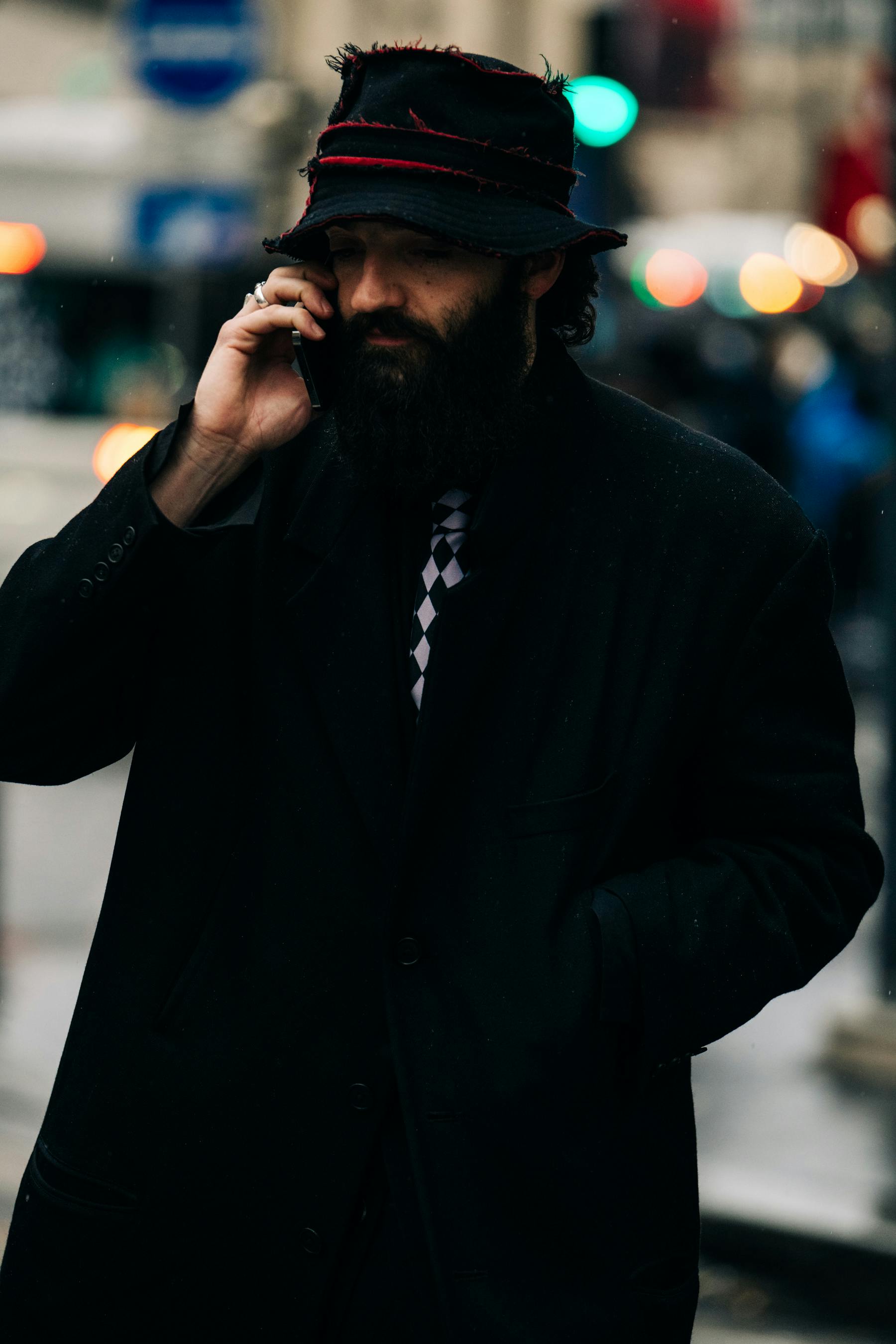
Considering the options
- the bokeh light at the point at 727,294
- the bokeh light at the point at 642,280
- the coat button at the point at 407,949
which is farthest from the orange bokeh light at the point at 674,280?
the coat button at the point at 407,949

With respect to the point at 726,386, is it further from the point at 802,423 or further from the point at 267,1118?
the point at 267,1118

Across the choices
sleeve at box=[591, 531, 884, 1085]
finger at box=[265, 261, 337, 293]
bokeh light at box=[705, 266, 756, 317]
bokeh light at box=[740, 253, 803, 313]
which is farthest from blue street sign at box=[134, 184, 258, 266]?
bokeh light at box=[705, 266, 756, 317]

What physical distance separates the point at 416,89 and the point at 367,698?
27.2 inches

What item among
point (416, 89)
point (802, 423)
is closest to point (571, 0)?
point (802, 423)

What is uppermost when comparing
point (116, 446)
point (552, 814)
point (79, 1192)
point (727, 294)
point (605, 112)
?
point (605, 112)

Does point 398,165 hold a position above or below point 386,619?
above

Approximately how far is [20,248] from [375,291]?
9155mm

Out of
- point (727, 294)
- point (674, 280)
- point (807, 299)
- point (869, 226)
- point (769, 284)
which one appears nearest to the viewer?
point (869, 226)

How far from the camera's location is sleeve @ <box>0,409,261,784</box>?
2.02 metres

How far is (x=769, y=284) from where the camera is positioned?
2033 cm

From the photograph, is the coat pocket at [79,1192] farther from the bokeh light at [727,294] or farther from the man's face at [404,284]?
the bokeh light at [727,294]

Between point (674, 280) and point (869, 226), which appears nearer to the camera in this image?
point (869, 226)

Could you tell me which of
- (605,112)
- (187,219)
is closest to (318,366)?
(187,219)

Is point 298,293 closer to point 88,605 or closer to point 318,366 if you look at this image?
point 318,366
